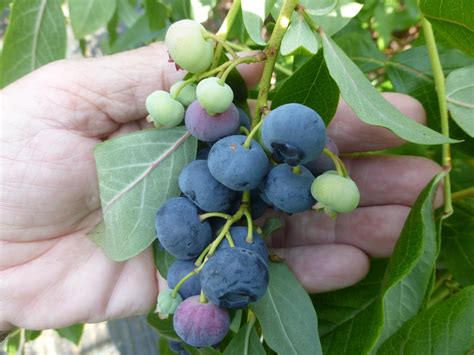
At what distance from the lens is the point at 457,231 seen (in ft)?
3.55

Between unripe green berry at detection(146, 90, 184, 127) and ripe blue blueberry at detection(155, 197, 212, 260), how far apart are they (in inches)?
4.9

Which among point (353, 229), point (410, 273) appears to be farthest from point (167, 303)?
point (353, 229)

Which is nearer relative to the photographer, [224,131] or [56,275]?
[224,131]

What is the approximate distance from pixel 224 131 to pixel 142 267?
55 centimetres

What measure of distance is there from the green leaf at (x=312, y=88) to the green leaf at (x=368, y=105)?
5.1 inches

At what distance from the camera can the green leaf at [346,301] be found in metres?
0.99

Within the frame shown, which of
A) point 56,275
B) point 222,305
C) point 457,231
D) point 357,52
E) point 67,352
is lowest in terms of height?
point 67,352

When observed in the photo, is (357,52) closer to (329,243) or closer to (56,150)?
(329,243)

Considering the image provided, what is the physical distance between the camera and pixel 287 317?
0.83 metres

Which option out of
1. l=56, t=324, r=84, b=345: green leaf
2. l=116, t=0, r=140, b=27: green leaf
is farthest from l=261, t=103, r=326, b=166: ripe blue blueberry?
l=56, t=324, r=84, b=345: green leaf

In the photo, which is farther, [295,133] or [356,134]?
[356,134]

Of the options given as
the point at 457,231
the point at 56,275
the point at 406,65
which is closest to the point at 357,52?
the point at 406,65

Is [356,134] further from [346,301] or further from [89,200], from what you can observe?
[89,200]

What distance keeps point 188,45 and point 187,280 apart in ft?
1.17
